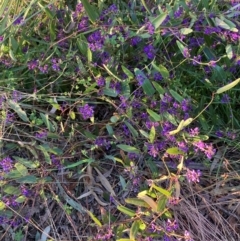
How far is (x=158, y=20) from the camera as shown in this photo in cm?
137

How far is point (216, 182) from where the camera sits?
4.88ft

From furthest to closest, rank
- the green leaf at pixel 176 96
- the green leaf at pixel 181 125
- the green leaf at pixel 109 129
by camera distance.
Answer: the green leaf at pixel 109 129 → the green leaf at pixel 176 96 → the green leaf at pixel 181 125

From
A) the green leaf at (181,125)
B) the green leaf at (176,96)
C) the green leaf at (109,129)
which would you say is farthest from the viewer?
the green leaf at (109,129)

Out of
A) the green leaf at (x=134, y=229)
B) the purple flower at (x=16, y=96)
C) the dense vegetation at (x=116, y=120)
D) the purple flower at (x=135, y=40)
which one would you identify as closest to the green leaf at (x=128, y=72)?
the dense vegetation at (x=116, y=120)

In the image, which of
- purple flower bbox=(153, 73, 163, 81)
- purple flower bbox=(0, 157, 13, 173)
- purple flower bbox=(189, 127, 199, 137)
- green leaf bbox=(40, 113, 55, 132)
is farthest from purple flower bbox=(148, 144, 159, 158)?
purple flower bbox=(0, 157, 13, 173)

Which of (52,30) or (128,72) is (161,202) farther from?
(52,30)

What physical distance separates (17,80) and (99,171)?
418mm

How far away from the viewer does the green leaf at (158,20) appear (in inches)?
53.7

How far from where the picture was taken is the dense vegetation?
1418 mm

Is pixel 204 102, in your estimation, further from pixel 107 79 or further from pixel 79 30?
pixel 79 30

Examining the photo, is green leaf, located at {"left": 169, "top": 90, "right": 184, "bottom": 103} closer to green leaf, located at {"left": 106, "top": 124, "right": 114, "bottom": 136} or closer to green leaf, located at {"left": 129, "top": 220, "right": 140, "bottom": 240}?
green leaf, located at {"left": 106, "top": 124, "right": 114, "bottom": 136}

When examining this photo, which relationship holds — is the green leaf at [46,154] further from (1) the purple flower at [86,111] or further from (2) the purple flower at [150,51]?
(2) the purple flower at [150,51]

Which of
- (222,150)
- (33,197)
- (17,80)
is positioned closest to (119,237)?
(33,197)

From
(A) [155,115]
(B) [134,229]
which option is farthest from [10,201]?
(A) [155,115]
